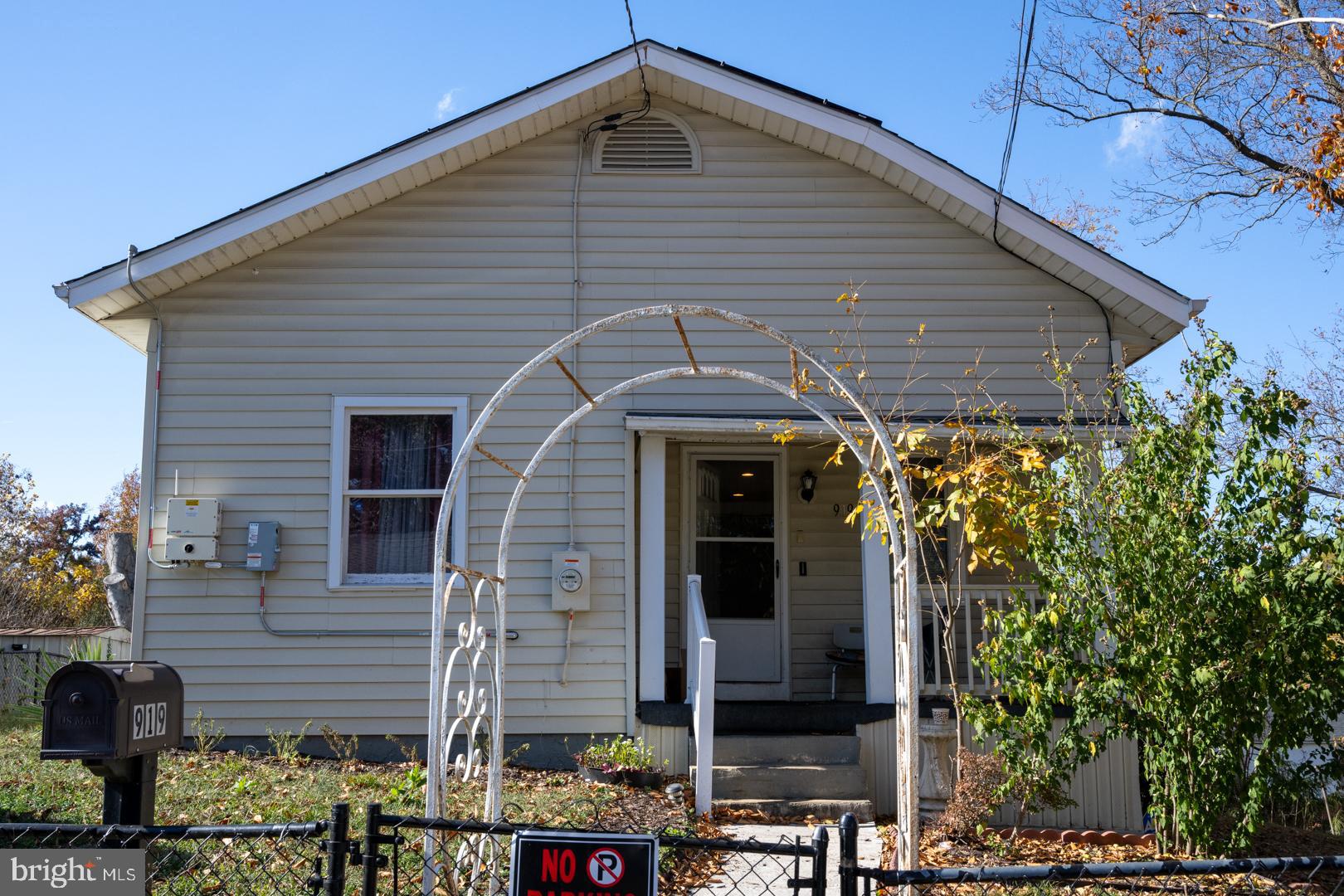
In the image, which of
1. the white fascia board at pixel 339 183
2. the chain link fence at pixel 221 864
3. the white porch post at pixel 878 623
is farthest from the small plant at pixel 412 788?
the white fascia board at pixel 339 183

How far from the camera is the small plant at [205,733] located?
27.6 feet

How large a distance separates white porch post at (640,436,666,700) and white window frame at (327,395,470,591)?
141 cm

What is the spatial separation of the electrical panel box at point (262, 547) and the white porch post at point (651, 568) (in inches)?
111

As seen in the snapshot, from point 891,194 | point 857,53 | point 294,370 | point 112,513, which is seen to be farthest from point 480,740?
point 112,513

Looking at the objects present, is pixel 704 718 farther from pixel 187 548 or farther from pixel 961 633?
pixel 187 548

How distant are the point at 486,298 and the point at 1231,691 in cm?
600

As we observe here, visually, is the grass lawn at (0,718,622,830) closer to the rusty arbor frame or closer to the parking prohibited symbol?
the rusty arbor frame

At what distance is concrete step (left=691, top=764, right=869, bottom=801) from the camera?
772 cm

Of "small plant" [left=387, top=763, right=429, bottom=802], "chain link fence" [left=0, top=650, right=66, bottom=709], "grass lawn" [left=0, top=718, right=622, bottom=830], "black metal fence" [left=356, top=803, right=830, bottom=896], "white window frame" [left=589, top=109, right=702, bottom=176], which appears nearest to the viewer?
"black metal fence" [left=356, top=803, right=830, bottom=896]

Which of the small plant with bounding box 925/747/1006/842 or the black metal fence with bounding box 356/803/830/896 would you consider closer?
the black metal fence with bounding box 356/803/830/896

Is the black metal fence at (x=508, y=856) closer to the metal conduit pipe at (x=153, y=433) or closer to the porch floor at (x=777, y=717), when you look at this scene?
the porch floor at (x=777, y=717)

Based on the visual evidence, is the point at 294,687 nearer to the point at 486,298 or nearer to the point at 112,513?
the point at 486,298

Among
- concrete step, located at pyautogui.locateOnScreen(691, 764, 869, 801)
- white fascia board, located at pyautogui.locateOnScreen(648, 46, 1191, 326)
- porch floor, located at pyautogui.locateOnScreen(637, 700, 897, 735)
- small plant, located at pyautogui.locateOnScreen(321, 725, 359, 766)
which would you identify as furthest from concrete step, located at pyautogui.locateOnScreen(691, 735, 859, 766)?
white fascia board, located at pyautogui.locateOnScreen(648, 46, 1191, 326)

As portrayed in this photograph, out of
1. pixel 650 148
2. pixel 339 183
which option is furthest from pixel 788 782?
pixel 339 183
